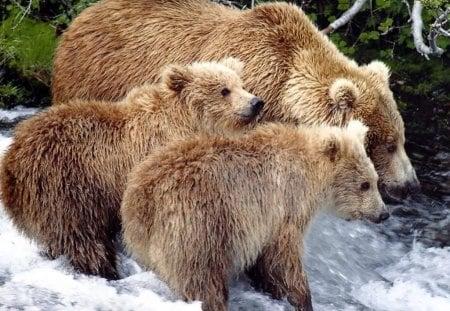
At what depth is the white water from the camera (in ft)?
19.9

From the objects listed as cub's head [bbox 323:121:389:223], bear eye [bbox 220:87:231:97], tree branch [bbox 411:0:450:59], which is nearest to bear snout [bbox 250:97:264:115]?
bear eye [bbox 220:87:231:97]

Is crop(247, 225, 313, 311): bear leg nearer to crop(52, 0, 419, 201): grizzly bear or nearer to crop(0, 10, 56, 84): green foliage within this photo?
crop(52, 0, 419, 201): grizzly bear

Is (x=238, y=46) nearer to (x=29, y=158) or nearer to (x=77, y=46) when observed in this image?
(x=77, y=46)

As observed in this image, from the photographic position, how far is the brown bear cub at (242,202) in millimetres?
5754

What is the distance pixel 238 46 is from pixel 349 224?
6.93ft

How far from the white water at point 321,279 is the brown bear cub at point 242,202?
0.96 ft

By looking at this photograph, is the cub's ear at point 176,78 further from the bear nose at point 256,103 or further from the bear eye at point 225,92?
the bear nose at point 256,103

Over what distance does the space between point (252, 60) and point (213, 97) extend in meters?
0.91

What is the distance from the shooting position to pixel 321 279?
7.38m

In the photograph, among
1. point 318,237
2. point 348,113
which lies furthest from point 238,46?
point 318,237

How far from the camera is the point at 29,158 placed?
6.18 meters

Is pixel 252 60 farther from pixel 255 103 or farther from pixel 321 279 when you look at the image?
pixel 321 279

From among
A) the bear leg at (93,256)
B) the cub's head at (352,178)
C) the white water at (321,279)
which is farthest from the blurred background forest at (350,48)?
the bear leg at (93,256)

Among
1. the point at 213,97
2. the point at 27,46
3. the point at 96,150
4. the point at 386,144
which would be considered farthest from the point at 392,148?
the point at 27,46
